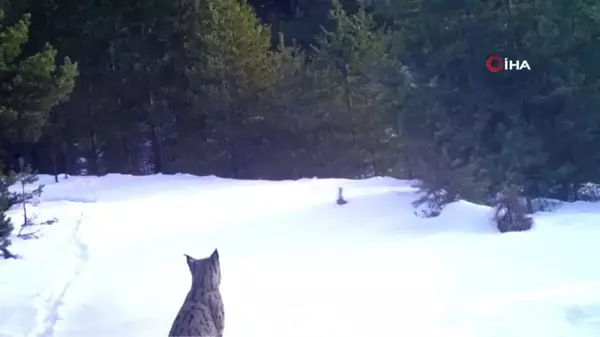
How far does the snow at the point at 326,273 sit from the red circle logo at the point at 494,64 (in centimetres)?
275

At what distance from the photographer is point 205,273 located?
595 cm

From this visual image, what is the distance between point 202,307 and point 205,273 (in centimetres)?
52

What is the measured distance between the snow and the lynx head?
1065 mm

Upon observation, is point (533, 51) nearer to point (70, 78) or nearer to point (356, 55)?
point (70, 78)

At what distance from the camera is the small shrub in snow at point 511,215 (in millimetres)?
9578

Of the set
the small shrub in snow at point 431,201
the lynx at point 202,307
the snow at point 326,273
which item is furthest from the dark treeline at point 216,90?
the lynx at point 202,307

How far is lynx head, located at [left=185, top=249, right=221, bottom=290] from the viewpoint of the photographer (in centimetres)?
589

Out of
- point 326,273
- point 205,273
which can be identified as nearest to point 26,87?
point 326,273

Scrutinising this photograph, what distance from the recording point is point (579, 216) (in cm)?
1023

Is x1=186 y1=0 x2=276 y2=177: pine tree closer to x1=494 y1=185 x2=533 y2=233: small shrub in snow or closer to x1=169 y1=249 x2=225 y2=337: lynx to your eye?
x1=494 y1=185 x2=533 y2=233: small shrub in snow

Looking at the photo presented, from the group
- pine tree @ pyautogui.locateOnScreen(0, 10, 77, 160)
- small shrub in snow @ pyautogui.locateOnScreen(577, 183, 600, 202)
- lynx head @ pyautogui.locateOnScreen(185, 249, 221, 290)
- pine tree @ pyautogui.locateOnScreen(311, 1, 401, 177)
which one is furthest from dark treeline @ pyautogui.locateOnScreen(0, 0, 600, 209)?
lynx head @ pyautogui.locateOnScreen(185, 249, 221, 290)

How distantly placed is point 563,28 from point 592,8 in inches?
22.0

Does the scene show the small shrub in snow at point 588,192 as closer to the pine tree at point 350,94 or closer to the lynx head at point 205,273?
the lynx head at point 205,273

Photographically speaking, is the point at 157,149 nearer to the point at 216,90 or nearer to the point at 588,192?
the point at 216,90
